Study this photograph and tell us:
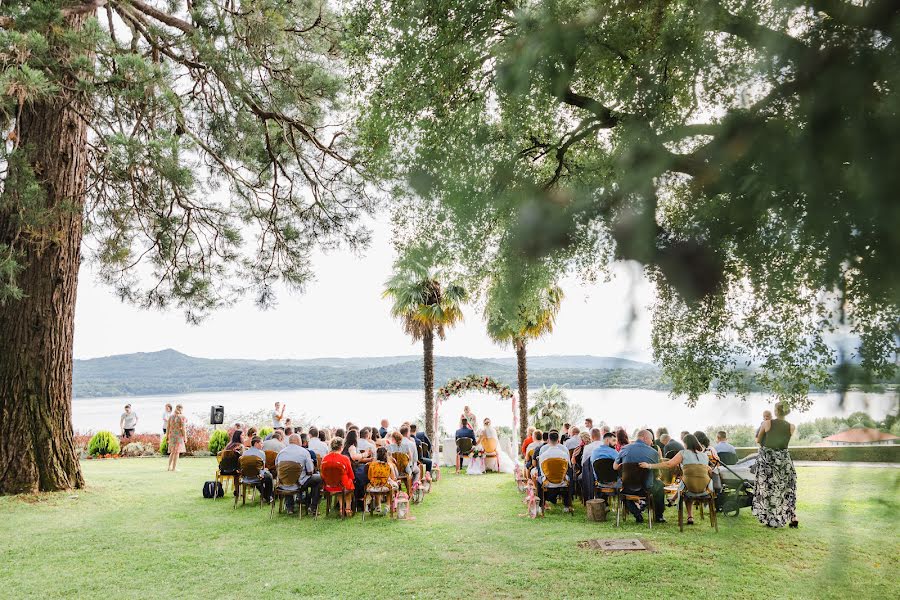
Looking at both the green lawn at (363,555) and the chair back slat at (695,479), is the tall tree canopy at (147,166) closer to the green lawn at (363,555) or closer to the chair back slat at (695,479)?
the green lawn at (363,555)

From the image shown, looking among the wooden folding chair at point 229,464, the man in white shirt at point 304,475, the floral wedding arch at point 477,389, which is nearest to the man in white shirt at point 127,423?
the wooden folding chair at point 229,464

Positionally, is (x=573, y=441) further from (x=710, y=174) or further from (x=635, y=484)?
(x=710, y=174)

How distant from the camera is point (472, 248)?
4.43 ft

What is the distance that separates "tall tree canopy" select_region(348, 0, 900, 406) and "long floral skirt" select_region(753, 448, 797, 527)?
28.2ft

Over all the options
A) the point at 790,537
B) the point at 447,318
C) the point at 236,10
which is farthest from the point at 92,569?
the point at 447,318

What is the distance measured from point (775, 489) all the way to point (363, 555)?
5.97 m

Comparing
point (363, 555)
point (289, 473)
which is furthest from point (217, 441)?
point (363, 555)

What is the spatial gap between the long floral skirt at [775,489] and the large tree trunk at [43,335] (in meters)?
11.6

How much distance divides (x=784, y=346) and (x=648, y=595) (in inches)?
227

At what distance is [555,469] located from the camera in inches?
401

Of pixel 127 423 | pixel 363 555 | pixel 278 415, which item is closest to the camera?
pixel 363 555

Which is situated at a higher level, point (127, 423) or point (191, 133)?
point (191, 133)

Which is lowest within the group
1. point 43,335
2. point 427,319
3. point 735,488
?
point 735,488

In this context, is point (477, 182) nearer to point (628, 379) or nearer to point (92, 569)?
point (628, 379)
